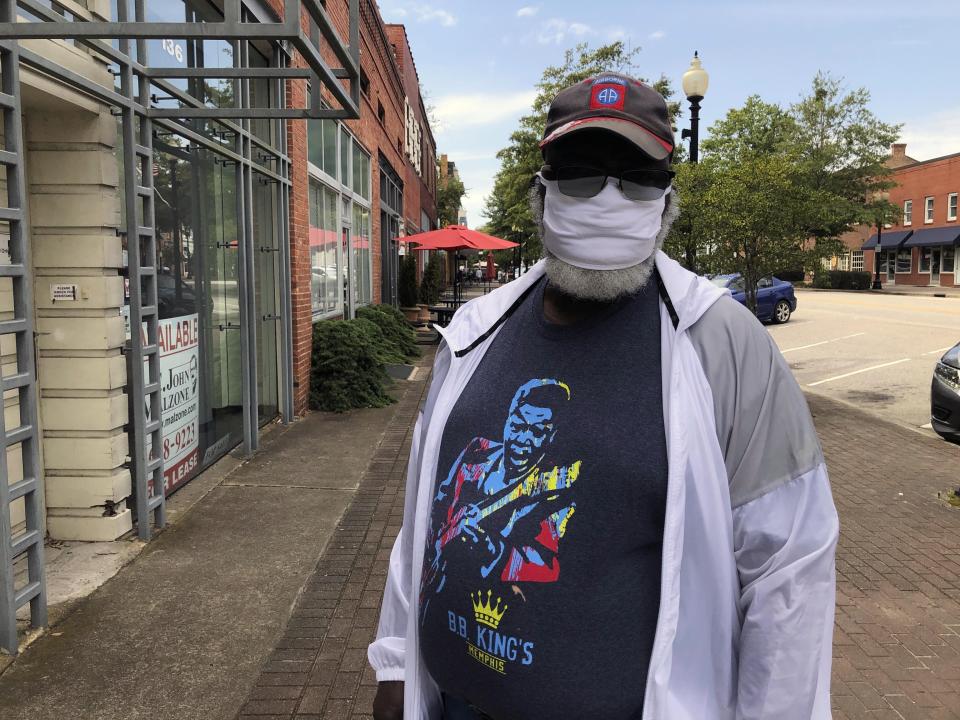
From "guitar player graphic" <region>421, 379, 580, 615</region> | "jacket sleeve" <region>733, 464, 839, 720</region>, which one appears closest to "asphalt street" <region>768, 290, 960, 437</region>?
"jacket sleeve" <region>733, 464, 839, 720</region>

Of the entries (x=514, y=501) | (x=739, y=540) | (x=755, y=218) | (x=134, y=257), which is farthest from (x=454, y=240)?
(x=739, y=540)

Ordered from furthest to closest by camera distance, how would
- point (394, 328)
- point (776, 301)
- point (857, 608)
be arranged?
point (776, 301)
point (394, 328)
point (857, 608)

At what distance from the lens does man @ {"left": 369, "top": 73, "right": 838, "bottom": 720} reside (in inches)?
54.3

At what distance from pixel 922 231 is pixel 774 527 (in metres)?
51.1

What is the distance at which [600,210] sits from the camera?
1681mm

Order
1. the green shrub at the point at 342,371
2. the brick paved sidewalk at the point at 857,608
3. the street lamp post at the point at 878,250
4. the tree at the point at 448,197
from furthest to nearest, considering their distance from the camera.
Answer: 1. the tree at the point at 448,197
2. the street lamp post at the point at 878,250
3. the green shrub at the point at 342,371
4. the brick paved sidewalk at the point at 857,608

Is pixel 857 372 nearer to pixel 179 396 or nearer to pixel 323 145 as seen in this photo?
pixel 323 145

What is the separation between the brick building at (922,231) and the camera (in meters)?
43.0

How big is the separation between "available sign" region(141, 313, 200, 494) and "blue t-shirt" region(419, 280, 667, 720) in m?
4.03

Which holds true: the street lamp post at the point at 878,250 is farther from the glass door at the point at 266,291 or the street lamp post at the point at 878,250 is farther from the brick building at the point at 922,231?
the glass door at the point at 266,291

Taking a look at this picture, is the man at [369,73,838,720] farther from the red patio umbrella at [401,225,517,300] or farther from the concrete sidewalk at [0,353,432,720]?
the red patio umbrella at [401,225,517,300]

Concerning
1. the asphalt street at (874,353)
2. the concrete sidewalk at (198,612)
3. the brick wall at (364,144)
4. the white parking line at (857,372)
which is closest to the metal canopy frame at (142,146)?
the concrete sidewalk at (198,612)

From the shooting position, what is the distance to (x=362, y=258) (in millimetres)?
13727

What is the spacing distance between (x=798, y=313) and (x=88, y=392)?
23773 mm
